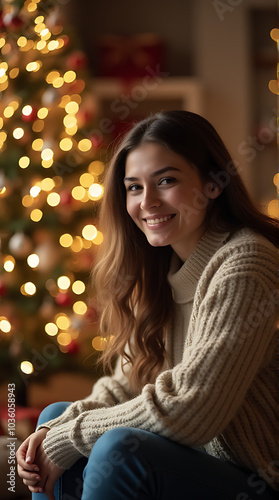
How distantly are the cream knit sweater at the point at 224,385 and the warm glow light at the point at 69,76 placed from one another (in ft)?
5.79

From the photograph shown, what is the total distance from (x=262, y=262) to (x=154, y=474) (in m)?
0.41

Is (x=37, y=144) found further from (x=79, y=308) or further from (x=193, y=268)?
(x=193, y=268)

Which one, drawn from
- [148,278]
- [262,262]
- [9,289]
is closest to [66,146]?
[9,289]

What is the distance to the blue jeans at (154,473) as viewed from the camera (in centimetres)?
97

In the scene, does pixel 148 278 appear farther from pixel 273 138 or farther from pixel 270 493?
pixel 273 138

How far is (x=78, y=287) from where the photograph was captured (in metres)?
2.67

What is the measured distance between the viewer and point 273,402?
3.61 ft

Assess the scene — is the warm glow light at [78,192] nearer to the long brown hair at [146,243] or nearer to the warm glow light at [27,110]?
the warm glow light at [27,110]

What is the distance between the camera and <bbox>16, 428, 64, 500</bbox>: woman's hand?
1206 mm

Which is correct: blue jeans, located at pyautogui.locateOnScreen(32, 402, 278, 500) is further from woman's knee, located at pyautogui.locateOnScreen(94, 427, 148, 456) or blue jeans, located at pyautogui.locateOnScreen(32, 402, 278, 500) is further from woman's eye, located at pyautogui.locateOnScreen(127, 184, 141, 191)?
woman's eye, located at pyautogui.locateOnScreen(127, 184, 141, 191)

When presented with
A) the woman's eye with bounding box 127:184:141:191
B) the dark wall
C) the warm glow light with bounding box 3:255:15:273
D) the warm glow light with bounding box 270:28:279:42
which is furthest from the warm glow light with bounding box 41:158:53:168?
the warm glow light with bounding box 270:28:279:42

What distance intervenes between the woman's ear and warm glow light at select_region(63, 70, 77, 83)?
1637 mm

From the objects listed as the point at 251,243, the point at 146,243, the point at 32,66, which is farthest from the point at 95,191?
the point at 251,243

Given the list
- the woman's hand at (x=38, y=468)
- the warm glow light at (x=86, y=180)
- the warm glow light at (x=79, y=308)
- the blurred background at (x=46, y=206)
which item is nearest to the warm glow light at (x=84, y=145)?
the blurred background at (x=46, y=206)
